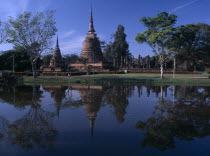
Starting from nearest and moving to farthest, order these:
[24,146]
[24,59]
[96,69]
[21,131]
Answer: [24,146], [21,131], [24,59], [96,69]

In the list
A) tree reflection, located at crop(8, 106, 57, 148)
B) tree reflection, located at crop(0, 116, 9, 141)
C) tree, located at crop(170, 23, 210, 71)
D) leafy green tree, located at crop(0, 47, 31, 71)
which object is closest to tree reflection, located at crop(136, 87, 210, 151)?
tree reflection, located at crop(8, 106, 57, 148)

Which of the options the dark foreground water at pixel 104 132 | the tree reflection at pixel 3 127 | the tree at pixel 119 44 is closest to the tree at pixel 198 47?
the tree at pixel 119 44

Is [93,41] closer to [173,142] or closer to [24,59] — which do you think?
[24,59]

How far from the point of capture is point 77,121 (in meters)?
6.50

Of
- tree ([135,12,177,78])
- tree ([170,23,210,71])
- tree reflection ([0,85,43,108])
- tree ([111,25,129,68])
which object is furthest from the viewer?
tree ([111,25,129,68])

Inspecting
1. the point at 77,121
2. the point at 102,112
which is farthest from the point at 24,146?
the point at 102,112

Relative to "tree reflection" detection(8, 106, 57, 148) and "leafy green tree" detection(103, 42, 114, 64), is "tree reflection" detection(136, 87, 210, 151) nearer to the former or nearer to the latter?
"tree reflection" detection(8, 106, 57, 148)

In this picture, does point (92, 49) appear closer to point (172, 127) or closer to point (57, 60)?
point (57, 60)

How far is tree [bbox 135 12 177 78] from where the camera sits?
25508 millimetres

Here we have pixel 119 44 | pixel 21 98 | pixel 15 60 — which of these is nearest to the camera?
pixel 21 98

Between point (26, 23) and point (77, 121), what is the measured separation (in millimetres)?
22358

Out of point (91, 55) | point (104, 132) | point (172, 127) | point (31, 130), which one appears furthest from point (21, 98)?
point (91, 55)

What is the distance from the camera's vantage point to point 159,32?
25.9 metres

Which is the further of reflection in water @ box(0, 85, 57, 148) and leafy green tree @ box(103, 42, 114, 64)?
leafy green tree @ box(103, 42, 114, 64)
